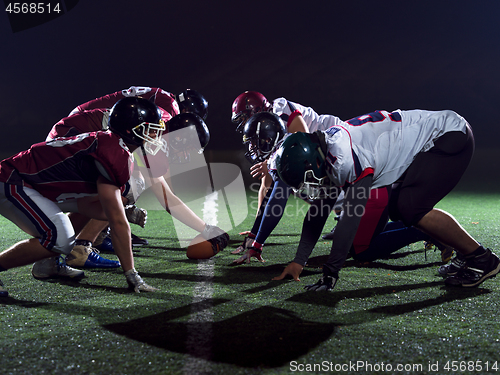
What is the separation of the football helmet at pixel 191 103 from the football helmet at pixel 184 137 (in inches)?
59.7

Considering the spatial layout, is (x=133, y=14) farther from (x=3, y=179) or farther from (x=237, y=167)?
(x=3, y=179)

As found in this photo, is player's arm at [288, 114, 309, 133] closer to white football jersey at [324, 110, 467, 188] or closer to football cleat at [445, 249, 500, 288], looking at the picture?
white football jersey at [324, 110, 467, 188]

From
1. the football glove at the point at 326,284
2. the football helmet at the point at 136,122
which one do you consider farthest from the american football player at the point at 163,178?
Answer: the football glove at the point at 326,284

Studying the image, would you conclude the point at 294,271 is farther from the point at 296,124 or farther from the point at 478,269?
the point at 296,124

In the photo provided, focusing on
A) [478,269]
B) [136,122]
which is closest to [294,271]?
[478,269]

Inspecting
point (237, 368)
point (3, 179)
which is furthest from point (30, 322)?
point (237, 368)

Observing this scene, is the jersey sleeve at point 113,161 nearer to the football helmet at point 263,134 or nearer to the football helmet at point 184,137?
the football helmet at point 184,137

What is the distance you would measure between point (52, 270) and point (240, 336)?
5.39ft

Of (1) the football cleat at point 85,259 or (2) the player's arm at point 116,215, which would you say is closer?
(2) the player's arm at point 116,215

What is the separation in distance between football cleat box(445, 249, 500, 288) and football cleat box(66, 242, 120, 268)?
7.87ft

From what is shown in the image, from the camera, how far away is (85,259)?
3061 mm

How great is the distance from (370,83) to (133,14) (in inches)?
332

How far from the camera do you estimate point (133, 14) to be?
43.7 ft

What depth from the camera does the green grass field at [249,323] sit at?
1.57 metres
